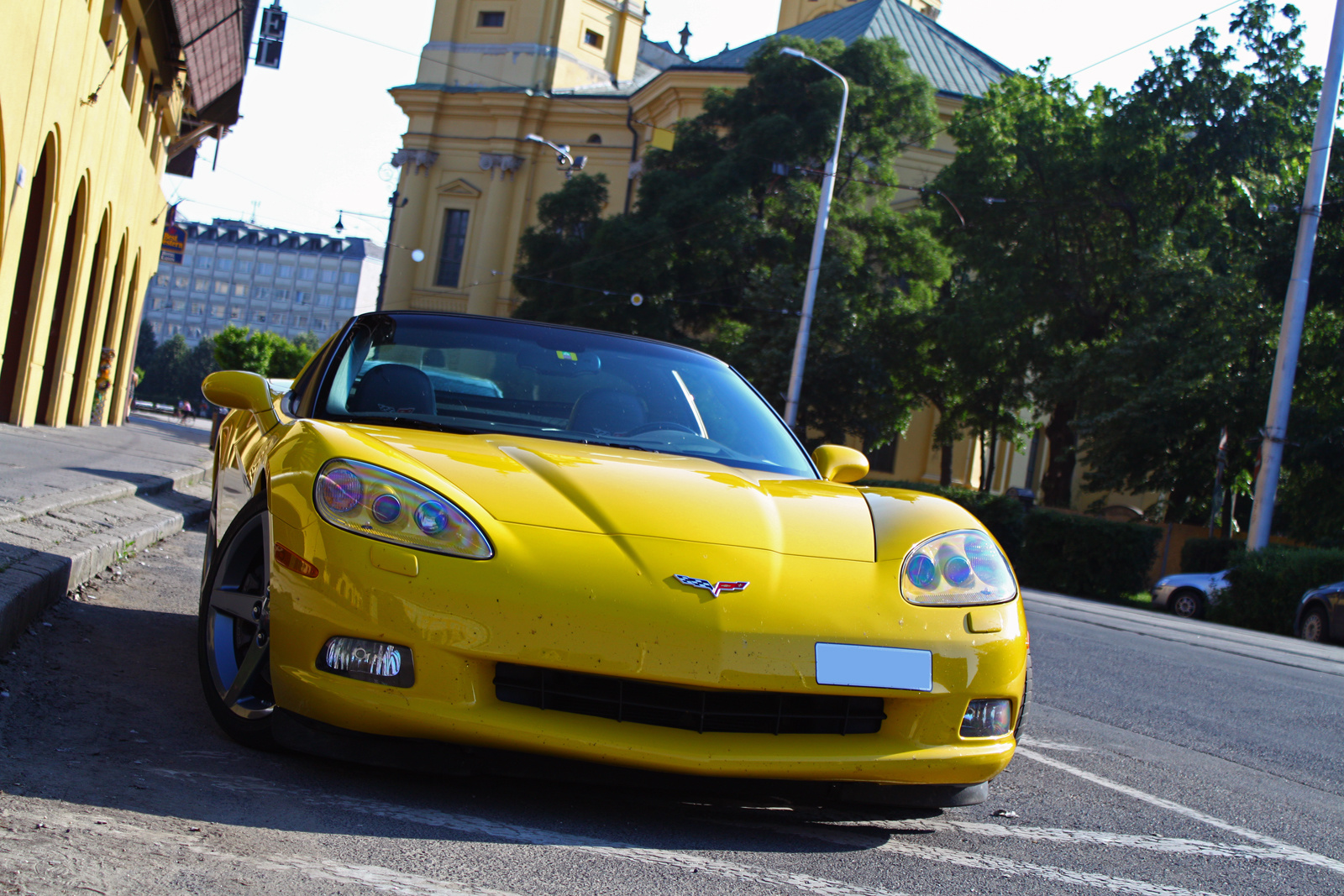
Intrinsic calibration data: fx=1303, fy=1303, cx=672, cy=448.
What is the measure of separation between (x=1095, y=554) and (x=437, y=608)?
20.5 metres

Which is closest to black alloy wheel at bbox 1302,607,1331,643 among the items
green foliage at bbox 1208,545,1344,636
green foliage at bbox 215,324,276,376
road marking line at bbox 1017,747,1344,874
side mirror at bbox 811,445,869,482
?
green foliage at bbox 1208,545,1344,636

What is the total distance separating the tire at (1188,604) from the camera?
66.8 ft

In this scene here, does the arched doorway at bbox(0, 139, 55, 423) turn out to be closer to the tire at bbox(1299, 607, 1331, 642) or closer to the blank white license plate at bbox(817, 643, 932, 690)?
the blank white license plate at bbox(817, 643, 932, 690)

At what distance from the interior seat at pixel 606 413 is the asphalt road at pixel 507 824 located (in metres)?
1.40

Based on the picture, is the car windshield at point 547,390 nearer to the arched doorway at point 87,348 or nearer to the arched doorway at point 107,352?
the arched doorway at point 87,348

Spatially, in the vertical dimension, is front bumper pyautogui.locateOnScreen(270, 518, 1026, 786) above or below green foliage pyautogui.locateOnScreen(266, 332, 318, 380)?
below

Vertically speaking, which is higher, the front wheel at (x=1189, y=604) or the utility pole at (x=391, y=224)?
the utility pole at (x=391, y=224)

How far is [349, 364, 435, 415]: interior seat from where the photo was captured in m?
4.16

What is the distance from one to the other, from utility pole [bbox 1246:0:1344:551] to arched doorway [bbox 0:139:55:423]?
1825 centimetres

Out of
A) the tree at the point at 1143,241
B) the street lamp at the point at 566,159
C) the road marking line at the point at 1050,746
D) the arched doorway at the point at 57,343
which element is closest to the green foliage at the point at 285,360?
the street lamp at the point at 566,159

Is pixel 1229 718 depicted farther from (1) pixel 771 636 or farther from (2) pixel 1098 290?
(2) pixel 1098 290

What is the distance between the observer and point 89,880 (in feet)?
7.45

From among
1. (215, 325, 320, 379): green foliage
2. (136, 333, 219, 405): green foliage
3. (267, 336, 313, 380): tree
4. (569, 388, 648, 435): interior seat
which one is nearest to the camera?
(569, 388, 648, 435): interior seat

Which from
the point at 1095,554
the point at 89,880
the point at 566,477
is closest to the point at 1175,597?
the point at 1095,554
